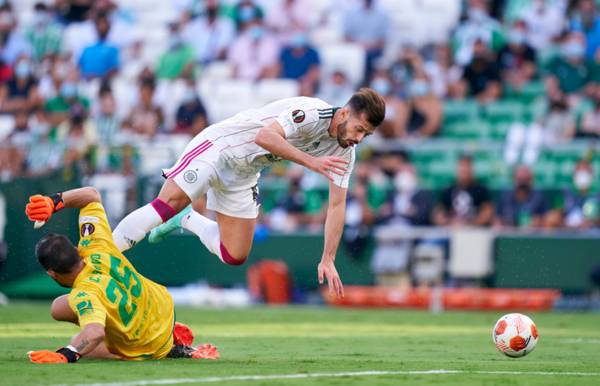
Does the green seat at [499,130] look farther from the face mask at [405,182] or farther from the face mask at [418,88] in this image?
the face mask at [405,182]

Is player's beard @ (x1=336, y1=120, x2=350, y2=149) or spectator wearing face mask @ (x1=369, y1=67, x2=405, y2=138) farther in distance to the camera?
spectator wearing face mask @ (x1=369, y1=67, x2=405, y2=138)

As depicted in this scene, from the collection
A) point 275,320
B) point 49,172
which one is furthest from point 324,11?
point 275,320

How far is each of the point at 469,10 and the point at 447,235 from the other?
547cm

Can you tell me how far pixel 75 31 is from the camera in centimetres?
2386

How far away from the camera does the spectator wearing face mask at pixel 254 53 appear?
22.0 m

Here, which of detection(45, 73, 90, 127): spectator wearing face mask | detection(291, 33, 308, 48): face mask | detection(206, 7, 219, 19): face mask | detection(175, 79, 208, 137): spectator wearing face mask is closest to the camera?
detection(175, 79, 208, 137): spectator wearing face mask

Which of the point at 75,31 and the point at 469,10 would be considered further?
the point at 75,31

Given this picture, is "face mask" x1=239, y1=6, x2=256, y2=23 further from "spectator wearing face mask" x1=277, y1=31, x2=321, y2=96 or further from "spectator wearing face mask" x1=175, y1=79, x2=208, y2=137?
"spectator wearing face mask" x1=175, y1=79, x2=208, y2=137

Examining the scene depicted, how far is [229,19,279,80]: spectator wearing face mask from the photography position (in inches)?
866

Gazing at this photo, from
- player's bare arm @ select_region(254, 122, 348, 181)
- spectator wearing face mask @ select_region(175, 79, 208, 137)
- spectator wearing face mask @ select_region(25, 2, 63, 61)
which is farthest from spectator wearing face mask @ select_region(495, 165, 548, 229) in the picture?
spectator wearing face mask @ select_region(25, 2, 63, 61)

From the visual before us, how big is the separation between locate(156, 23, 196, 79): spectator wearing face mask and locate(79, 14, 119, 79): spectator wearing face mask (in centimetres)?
85

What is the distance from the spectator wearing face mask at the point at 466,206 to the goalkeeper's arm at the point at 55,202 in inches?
382

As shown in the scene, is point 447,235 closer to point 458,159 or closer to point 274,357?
point 458,159

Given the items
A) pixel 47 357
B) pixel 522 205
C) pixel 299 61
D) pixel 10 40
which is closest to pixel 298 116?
pixel 47 357
